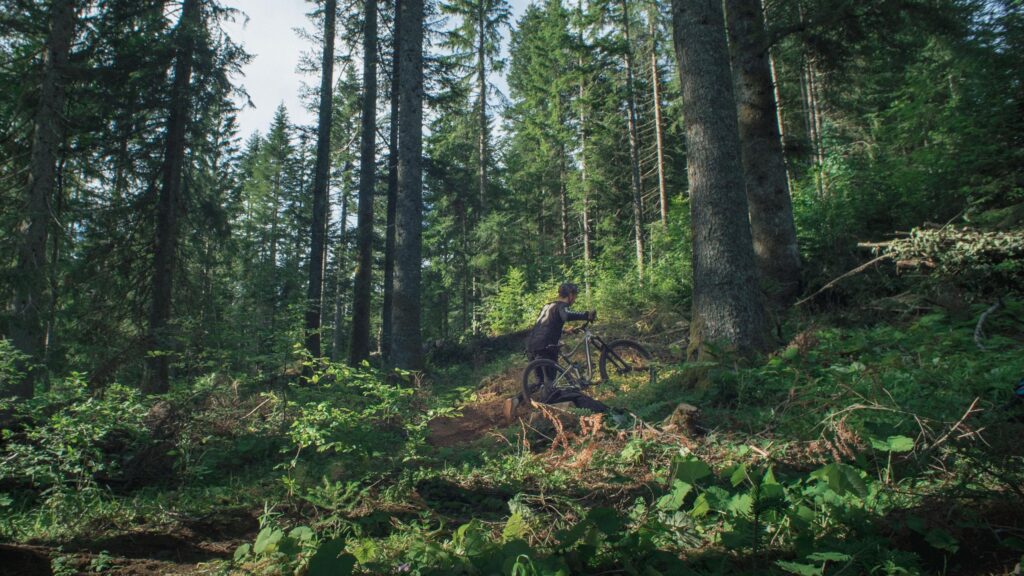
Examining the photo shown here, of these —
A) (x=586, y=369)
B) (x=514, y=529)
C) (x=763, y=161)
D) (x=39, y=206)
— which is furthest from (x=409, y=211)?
(x=514, y=529)

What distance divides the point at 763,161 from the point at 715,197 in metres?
2.73

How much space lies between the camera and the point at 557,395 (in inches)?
274

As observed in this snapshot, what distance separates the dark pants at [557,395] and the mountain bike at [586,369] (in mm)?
16

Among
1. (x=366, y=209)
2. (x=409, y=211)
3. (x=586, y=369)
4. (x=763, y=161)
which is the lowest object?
(x=586, y=369)

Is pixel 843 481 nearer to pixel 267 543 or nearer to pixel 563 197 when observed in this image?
pixel 267 543

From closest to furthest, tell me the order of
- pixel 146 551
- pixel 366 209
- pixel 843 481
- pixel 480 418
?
pixel 843 481, pixel 146 551, pixel 480 418, pixel 366 209

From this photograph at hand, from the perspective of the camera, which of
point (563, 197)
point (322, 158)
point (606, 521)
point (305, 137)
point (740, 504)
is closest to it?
point (606, 521)

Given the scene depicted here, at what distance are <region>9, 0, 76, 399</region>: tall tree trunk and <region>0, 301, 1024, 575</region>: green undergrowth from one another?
3.87 meters

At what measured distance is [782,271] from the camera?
8352mm

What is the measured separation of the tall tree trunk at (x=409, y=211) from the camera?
1116cm

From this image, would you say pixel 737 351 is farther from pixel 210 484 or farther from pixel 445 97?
pixel 445 97


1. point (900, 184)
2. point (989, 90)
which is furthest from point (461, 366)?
point (989, 90)

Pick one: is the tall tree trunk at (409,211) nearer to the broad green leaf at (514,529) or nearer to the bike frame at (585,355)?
the bike frame at (585,355)

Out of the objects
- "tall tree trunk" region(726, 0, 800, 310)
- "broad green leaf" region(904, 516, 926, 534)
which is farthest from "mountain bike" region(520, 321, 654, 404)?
"broad green leaf" region(904, 516, 926, 534)
